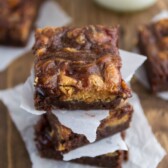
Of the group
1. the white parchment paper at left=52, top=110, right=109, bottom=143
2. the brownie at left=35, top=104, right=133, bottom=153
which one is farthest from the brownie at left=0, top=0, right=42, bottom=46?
the white parchment paper at left=52, top=110, right=109, bottom=143

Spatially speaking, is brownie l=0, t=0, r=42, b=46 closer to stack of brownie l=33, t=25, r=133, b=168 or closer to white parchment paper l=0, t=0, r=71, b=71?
white parchment paper l=0, t=0, r=71, b=71

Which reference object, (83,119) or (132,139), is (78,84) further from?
(132,139)

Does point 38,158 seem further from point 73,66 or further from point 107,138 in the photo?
point 73,66

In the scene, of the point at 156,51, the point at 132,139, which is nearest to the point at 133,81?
the point at 156,51

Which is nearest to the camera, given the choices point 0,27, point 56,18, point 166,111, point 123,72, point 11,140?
point 123,72

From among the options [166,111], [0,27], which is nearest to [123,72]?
[166,111]

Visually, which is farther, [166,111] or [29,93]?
[166,111]
